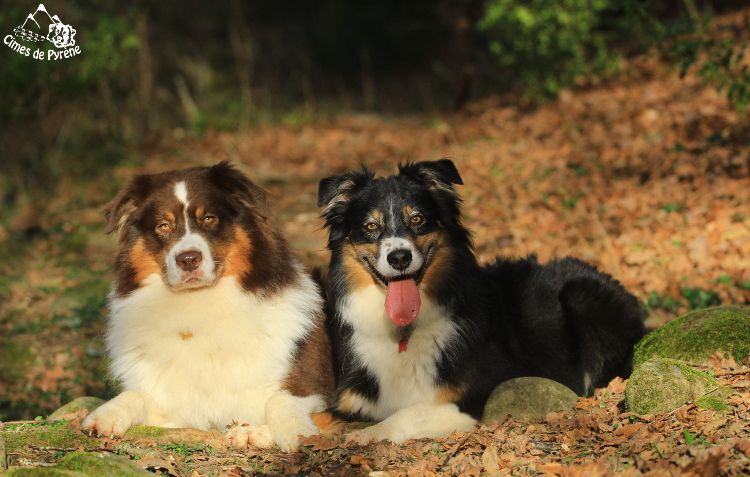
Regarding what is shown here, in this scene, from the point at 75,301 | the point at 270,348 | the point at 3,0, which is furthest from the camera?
the point at 3,0

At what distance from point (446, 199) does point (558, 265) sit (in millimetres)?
1620

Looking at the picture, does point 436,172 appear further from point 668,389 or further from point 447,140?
point 447,140

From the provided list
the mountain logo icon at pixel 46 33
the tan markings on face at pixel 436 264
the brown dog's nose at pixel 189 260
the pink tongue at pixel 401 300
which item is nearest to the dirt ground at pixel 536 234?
the pink tongue at pixel 401 300

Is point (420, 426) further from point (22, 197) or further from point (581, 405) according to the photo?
point (22, 197)

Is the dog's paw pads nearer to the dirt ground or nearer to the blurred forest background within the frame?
the dirt ground

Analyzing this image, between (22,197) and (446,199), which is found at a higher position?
(22,197)

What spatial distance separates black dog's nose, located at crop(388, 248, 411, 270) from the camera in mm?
5250

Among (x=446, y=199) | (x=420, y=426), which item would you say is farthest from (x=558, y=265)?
(x=420, y=426)

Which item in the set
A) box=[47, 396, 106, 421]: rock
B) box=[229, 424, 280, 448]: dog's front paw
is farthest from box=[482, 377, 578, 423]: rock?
box=[47, 396, 106, 421]: rock

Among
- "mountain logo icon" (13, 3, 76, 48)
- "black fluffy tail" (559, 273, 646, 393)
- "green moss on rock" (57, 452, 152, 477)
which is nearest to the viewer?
"green moss on rock" (57, 452, 152, 477)

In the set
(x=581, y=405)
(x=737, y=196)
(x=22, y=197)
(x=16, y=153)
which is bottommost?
(x=581, y=405)

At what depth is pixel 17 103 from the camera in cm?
1488

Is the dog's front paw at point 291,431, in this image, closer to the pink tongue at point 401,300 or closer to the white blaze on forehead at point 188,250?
the pink tongue at point 401,300

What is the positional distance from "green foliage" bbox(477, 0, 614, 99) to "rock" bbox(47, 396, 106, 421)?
10.3 metres
